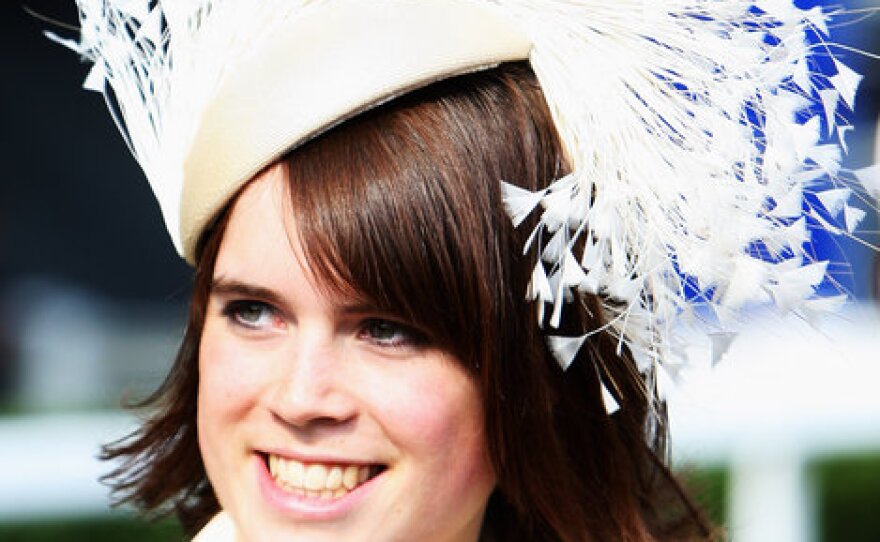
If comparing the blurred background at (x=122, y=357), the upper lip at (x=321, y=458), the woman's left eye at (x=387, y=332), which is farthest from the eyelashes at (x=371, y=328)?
the blurred background at (x=122, y=357)

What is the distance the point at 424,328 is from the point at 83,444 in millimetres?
3701

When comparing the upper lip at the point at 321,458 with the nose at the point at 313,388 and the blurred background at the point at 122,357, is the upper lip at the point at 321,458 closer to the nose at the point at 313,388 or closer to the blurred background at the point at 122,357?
the nose at the point at 313,388

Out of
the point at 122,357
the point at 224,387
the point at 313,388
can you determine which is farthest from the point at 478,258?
the point at 122,357

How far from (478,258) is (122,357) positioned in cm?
774

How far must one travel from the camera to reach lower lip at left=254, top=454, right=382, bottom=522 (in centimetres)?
231

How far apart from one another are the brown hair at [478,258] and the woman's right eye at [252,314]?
0.12 meters

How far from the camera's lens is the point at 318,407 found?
222 cm

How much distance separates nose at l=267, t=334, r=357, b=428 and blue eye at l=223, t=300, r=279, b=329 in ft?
0.30

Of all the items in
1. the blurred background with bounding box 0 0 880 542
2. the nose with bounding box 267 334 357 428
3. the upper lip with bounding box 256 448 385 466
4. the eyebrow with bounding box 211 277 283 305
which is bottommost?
the blurred background with bounding box 0 0 880 542

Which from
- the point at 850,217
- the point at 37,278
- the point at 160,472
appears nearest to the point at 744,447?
the point at 160,472

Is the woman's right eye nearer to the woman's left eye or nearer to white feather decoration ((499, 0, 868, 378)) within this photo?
the woman's left eye

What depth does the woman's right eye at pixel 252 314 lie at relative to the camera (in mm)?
2340

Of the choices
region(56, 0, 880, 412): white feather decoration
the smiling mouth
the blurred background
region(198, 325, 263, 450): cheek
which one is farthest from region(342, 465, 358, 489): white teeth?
the blurred background

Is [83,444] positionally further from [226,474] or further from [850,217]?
[850,217]
